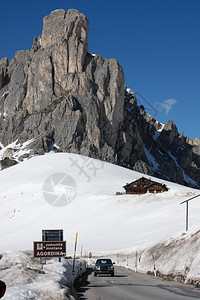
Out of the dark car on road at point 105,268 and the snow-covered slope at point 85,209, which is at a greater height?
the snow-covered slope at point 85,209

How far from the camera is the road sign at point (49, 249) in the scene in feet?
53.9

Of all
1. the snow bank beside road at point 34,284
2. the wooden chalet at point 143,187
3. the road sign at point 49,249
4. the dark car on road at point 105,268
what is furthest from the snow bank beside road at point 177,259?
the wooden chalet at point 143,187

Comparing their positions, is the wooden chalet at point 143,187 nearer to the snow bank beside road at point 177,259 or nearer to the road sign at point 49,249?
the snow bank beside road at point 177,259

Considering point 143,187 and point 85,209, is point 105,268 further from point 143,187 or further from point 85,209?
point 143,187

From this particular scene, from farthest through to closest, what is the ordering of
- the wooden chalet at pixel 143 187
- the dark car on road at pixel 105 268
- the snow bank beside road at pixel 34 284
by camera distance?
the wooden chalet at pixel 143 187 → the dark car on road at pixel 105 268 → the snow bank beside road at pixel 34 284

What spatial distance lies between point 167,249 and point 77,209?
4702 centimetres

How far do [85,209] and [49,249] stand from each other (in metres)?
51.4

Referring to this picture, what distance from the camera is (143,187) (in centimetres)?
9431

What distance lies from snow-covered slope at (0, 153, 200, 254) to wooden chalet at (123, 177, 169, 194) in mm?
2456

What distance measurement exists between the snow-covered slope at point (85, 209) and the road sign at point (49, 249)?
11146 millimetres

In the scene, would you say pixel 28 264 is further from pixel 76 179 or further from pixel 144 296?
pixel 76 179

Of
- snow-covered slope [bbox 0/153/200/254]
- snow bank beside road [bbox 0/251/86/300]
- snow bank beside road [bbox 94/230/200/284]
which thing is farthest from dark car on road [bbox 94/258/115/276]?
snow bank beside road [bbox 0/251/86/300]

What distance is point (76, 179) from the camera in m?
93.9

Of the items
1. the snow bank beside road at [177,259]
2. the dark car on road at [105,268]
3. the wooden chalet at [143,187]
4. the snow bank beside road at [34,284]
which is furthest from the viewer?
the wooden chalet at [143,187]
